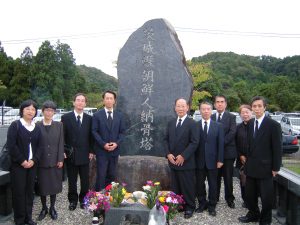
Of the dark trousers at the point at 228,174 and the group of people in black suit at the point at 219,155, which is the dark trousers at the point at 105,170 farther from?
the dark trousers at the point at 228,174

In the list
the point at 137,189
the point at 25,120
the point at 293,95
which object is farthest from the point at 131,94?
the point at 293,95

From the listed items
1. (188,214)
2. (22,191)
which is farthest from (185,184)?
(22,191)

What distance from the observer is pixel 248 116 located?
5.63 m

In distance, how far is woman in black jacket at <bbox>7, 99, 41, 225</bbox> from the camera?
4.58 metres

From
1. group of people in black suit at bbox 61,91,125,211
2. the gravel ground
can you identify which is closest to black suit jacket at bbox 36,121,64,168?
group of people in black suit at bbox 61,91,125,211

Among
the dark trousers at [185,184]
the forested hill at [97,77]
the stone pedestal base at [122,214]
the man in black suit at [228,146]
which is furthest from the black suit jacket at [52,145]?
the forested hill at [97,77]

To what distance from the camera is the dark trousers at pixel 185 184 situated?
16.9 ft

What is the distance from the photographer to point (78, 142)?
5.40 metres

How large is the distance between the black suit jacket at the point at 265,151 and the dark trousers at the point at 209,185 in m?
0.63

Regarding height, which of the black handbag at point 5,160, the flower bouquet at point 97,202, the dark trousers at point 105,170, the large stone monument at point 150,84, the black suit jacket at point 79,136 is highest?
the large stone monument at point 150,84

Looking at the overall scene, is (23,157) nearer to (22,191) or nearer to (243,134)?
(22,191)

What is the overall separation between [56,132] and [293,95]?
3137 centimetres

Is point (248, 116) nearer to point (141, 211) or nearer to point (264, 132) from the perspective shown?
point (264, 132)

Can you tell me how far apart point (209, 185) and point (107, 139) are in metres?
1.68
